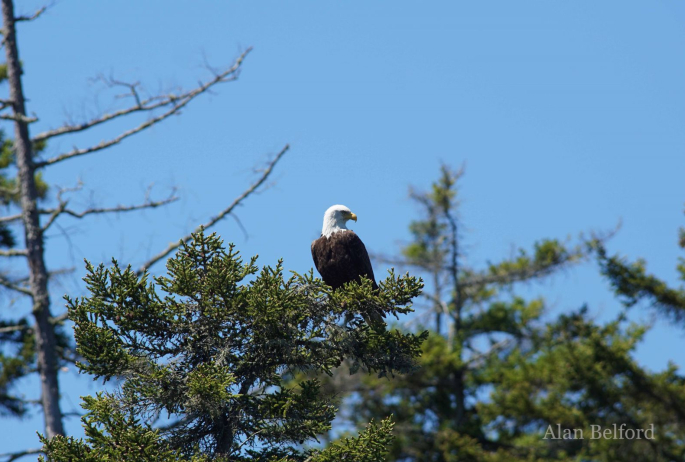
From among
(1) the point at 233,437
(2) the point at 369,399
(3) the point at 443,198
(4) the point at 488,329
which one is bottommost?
(1) the point at 233,437

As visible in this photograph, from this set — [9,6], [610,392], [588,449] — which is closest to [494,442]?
[588,449]

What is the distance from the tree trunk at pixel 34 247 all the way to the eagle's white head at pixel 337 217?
6.92 meters

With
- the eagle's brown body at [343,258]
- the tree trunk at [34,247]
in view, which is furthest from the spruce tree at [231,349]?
the tree trunk at [34,247]

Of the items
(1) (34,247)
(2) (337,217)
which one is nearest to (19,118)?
(1) (34,247)

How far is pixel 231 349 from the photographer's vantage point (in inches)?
307

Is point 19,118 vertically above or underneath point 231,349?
above

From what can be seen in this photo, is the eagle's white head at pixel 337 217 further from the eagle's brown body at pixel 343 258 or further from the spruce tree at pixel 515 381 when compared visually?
the spruce tree at pixel 515 381

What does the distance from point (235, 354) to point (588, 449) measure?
1842 centimetres

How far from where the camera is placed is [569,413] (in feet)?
72.2

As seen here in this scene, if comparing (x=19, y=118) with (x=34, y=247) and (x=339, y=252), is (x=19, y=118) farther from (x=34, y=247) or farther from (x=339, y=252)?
(x=339, y=252)

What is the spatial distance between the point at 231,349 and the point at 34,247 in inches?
350

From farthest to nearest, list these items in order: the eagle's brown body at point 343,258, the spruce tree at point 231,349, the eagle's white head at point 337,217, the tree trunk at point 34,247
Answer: the tree trunk at point 34,247 < the eagle's white head at point 337,217 < the eagle's brown body at point 343,258 < the spruce tree at point 231,349

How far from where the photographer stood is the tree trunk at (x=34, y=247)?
14844 mm

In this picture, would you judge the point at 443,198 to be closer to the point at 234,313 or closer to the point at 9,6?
the point at 9,6
